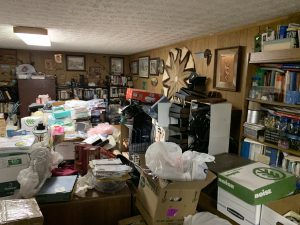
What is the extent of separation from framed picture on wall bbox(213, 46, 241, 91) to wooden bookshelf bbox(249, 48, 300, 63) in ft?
1.54

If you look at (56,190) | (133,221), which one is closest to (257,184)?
(133,221)

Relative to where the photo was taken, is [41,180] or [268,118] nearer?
[41,180]

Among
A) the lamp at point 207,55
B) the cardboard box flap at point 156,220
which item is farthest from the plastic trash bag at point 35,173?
the lamp at point 207,55

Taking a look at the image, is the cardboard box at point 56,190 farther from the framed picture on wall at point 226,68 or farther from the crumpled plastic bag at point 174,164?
the framed picture on wall at point 226,68

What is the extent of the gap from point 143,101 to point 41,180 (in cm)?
211

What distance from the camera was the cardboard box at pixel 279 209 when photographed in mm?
1336

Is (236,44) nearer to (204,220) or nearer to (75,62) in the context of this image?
(204,220)

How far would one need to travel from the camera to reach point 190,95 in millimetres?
2816

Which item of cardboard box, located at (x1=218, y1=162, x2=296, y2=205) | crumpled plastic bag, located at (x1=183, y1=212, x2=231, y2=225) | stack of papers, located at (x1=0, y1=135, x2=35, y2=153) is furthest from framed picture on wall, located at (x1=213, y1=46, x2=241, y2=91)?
stack of papers, located at (x1=0, y1=135, x2=35, y2=153)

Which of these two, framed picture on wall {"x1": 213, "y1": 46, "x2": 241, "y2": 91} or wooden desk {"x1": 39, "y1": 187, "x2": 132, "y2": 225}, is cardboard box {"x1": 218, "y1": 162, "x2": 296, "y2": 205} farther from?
framed picture on wall {"x1": 213, "y1": 46, "x2": 241, "y2": 91}

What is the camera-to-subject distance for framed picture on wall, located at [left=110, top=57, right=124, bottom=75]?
6223 mm

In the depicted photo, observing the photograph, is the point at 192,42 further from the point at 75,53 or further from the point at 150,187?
the point at 75,53

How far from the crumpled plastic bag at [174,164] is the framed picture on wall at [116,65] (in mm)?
A: 5054

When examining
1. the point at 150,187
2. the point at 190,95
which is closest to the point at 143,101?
the point at 190,95
